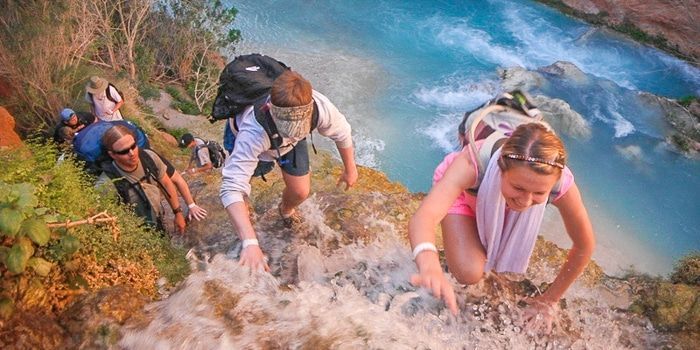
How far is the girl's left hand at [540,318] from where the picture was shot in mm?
3684

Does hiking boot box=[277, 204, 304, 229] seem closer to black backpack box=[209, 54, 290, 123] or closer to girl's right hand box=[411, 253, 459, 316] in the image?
black backpack box=[209, 54, 290, 123]

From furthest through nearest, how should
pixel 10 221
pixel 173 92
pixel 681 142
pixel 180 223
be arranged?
1. pixel 681 142
2. pixel 173 92
3. pixel 180 223
4. pixel 10 221

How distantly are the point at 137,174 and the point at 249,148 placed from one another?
1.15 metres

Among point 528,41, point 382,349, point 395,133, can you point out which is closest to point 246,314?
point 382,349

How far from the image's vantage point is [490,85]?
17875 millimetres

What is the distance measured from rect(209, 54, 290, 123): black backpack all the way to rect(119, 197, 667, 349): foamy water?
40.3 inches

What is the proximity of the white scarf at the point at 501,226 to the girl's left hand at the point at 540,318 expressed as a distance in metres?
0.46

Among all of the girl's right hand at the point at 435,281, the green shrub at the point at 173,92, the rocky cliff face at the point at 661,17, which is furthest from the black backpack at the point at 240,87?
the rocky cliff face at the point at 661,17

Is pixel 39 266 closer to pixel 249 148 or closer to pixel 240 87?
pixel 249 148

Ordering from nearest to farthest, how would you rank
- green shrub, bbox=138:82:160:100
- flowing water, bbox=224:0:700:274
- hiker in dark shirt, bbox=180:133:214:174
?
hiker in dark shirt, bbox=180:133:214:174
green shrub, bbox=138:82:160:100
flowing water, bbox=224:0:700:274

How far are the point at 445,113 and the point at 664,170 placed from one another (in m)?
6.46

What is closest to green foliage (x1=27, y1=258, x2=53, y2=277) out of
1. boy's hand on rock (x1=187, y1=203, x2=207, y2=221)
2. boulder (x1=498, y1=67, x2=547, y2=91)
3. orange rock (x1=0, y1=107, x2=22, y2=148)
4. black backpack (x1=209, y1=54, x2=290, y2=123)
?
black backpack (x1=209, y1=54, x2=290, y2=123)

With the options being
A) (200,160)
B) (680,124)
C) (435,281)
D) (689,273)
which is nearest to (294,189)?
(435,281)

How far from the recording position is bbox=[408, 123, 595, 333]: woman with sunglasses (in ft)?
8.13
